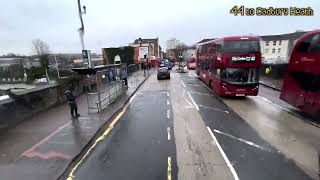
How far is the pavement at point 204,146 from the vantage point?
6980 mm

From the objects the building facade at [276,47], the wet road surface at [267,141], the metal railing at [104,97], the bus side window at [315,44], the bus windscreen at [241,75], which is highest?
the building facade at [276,47]

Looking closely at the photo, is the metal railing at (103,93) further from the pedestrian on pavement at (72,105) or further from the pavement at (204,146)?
the pavement at (204,146)

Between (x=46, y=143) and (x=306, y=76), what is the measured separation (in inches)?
475

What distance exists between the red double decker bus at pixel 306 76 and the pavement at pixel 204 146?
84 cm

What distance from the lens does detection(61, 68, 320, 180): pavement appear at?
6.98 m

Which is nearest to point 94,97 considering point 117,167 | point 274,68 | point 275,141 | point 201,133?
point 201,133

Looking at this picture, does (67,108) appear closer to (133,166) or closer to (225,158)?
(133,166)

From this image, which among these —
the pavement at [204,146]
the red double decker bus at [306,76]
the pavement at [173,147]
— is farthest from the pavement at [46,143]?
the red double decker bus at [306,76]

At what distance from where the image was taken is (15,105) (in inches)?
459

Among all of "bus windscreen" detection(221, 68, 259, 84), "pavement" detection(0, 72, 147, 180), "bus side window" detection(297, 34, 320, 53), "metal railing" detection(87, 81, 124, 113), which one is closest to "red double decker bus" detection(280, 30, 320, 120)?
"bus side window" detection(297, 34, 320, 53)

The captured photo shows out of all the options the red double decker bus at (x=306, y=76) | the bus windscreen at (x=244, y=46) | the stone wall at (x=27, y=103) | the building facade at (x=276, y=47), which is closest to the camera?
the stone wall at (x=27, y=103)

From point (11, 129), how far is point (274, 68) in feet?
84.2

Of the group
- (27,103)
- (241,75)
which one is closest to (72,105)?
(27,103)

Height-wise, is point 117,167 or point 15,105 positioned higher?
point 15,105
